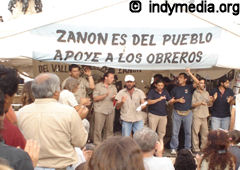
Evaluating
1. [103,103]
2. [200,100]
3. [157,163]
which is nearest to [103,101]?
[103,103]

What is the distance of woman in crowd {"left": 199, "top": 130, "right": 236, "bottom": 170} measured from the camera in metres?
3.43

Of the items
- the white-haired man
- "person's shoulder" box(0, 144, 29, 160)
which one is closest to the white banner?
the white-haired man

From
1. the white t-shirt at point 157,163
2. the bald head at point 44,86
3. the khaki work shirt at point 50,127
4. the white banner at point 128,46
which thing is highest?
the white banner at point 128,46

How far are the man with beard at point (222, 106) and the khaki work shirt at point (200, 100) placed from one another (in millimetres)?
184

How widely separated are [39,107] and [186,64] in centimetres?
353

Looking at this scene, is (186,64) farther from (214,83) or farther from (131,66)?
(214,83)

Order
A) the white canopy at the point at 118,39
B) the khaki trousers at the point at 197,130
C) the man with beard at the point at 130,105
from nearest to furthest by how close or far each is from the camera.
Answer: the white canopy at the point at 118,39 < the man with beard at the point at 130,105 < the khaki trousers at the point at 197,130

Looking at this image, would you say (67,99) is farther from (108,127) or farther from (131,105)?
(108,127)

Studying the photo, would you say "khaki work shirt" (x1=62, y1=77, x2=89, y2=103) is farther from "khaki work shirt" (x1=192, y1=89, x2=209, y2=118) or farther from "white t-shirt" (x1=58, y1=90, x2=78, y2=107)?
"khaki work shirt" (x1=192, y1=89, x2=209, y2=118)

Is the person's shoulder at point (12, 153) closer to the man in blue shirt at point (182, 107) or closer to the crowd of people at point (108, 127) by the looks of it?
the crowd of people at point (108, 127)

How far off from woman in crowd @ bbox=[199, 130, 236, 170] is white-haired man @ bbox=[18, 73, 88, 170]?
57.4 inches

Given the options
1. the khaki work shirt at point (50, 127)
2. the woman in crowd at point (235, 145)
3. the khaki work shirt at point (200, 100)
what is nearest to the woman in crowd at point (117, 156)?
the khaki work shirt at point (50, 127)

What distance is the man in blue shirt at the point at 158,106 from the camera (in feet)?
22.4

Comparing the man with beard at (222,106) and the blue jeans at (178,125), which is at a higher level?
the man with beard at (222,106)
